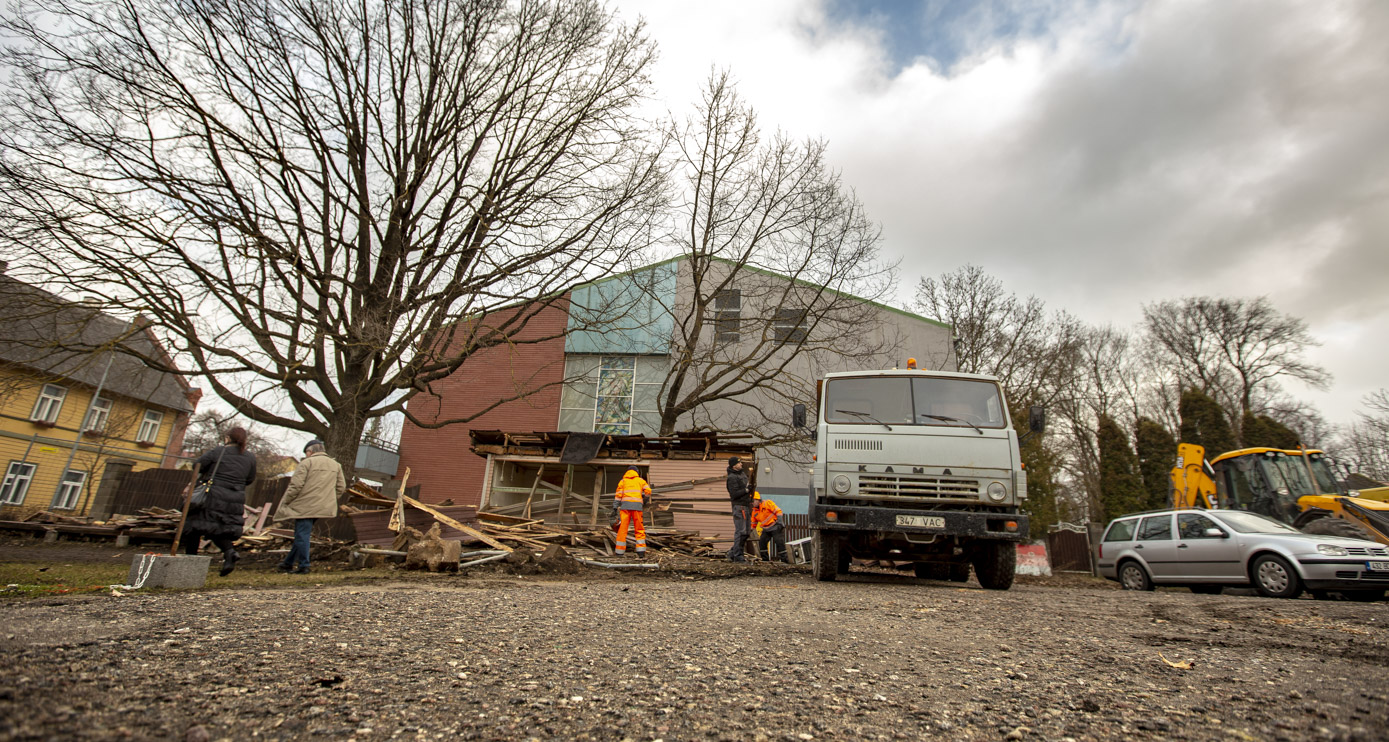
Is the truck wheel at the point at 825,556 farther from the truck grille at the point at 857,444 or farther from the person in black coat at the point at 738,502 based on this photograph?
the person in black coat at the point at 738,502

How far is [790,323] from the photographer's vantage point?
18531 millimetres

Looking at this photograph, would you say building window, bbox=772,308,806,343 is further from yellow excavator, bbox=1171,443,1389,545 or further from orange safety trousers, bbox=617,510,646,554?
yellow excavator, bbox=1171,443,1389,545

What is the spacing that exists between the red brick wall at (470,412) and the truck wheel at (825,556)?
16.1 meters

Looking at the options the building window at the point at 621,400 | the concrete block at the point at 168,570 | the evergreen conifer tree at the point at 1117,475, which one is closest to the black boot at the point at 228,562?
the concrete block at the point at 168,570

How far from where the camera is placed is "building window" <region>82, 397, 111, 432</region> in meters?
30.1

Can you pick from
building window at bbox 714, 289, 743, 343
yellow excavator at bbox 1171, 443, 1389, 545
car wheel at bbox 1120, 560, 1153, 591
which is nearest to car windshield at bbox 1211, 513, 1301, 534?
car wheel at bbox 1120, 560, 1153, 591

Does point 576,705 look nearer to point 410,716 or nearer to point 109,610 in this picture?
point 410,716

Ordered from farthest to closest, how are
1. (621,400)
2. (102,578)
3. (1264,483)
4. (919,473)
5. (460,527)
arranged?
(621,400), (1264,483), (460,527), (919,473), (102,578)

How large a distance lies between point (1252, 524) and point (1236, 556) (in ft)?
2.30

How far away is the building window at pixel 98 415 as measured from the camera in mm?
30109

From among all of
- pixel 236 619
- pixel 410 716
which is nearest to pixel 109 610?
pixel 236 619

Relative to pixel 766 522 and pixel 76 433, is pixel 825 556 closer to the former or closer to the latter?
pixel 766 522

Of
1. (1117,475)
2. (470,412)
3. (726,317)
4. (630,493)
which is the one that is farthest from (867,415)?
(1117,475)

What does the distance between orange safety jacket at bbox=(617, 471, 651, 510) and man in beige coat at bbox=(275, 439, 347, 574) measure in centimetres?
482
